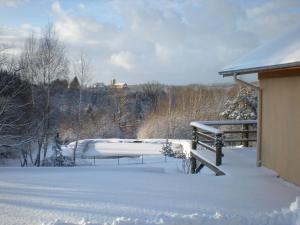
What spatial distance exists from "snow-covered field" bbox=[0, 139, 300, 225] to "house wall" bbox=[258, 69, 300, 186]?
0.30 metres

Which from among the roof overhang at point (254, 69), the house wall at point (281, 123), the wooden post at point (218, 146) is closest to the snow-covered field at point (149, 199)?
the house wall at point (281, 123)

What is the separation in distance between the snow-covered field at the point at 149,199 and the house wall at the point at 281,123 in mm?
298

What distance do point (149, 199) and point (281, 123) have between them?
3.18 meters

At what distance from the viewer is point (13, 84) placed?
20.1 metres

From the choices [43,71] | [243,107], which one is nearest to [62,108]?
[43,71]

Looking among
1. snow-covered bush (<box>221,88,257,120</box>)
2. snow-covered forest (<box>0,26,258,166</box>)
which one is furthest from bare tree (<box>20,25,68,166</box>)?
snow-covered bush (<box>221,88,257,120</box>)

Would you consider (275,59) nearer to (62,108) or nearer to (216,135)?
(216,135)

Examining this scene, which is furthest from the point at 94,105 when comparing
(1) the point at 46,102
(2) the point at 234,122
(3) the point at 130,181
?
(3) the point at 130,181

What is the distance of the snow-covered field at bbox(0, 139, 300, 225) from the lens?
461 cm

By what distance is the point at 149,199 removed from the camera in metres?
5.55

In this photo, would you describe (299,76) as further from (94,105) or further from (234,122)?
(94,105)

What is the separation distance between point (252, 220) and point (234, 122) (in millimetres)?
6729

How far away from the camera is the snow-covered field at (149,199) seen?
4.61 metres

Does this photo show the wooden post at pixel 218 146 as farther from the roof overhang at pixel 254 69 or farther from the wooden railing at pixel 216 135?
the roof overhang at pixel 254 69
